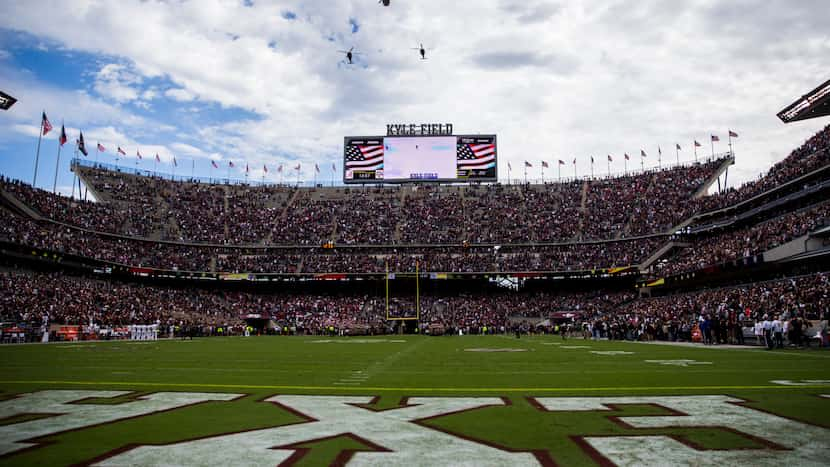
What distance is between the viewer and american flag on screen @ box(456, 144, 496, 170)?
69.6m

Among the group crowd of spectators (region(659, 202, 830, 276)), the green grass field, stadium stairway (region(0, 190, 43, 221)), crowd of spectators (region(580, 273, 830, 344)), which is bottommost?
the green grass field

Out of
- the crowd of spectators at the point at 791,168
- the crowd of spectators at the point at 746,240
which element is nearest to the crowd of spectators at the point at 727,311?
the crowd of spectators at the point at 746,240

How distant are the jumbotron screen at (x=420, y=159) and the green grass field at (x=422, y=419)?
57.9 meters

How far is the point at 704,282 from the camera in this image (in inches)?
1818

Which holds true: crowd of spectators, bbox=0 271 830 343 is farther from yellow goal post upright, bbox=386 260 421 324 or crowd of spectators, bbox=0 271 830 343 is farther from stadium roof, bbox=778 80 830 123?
stadium roof, bbox=778 80 830 123

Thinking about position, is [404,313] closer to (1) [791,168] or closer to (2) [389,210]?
(2) [389,210]

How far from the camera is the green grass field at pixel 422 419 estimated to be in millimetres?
4801

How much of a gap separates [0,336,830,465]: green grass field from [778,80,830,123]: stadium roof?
36430 mm

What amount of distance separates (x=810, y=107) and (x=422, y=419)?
Answer: 4727 cm

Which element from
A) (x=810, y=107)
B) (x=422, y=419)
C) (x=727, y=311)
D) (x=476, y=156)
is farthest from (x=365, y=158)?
(x=422, y=419)

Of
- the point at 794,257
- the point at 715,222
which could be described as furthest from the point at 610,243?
the point at 794,257

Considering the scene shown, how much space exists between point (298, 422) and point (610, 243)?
61301 mm

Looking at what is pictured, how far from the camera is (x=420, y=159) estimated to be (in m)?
69.9

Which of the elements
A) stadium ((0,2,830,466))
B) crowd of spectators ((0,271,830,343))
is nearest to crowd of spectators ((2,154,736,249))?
stadium ((0,2,830,466))
